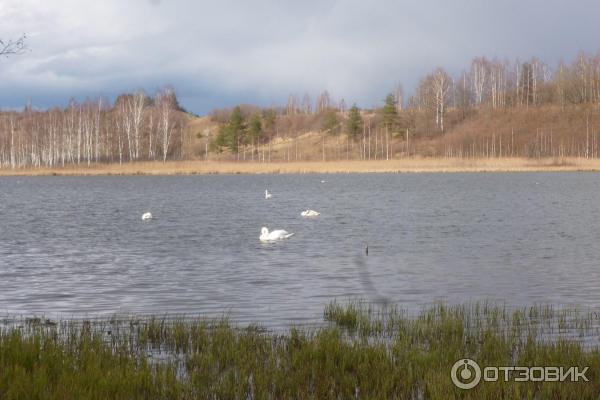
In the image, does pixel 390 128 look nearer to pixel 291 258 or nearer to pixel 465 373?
pixel 291 258

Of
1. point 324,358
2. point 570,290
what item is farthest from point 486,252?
point 324,358

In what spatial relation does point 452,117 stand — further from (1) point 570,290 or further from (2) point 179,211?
(1) point 570,290

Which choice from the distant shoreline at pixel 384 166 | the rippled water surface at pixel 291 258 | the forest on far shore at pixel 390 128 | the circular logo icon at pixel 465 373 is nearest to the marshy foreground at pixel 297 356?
the circular logo icon at pixel 465 373

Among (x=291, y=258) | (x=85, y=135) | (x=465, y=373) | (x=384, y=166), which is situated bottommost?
(x=291, y=258)

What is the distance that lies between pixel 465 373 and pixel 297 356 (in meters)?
2.14

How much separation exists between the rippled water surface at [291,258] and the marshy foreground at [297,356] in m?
2.17

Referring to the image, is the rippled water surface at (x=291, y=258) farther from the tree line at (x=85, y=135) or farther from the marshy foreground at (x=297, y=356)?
the tree line at (x=85, y=135)

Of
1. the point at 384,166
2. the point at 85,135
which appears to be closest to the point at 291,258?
the point at 384,166

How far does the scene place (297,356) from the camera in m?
9.27

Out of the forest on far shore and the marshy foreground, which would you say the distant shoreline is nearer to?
the forest on far shore

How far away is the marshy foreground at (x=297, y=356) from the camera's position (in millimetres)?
7746

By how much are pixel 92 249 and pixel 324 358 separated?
17247 millimetres

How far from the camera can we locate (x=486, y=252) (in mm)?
23109

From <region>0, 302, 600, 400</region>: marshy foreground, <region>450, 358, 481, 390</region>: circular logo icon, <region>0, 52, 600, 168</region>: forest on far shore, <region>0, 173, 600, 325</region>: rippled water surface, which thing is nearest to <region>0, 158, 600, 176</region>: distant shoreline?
<region>0, 52, 600, 168</region>: forest on far shore
